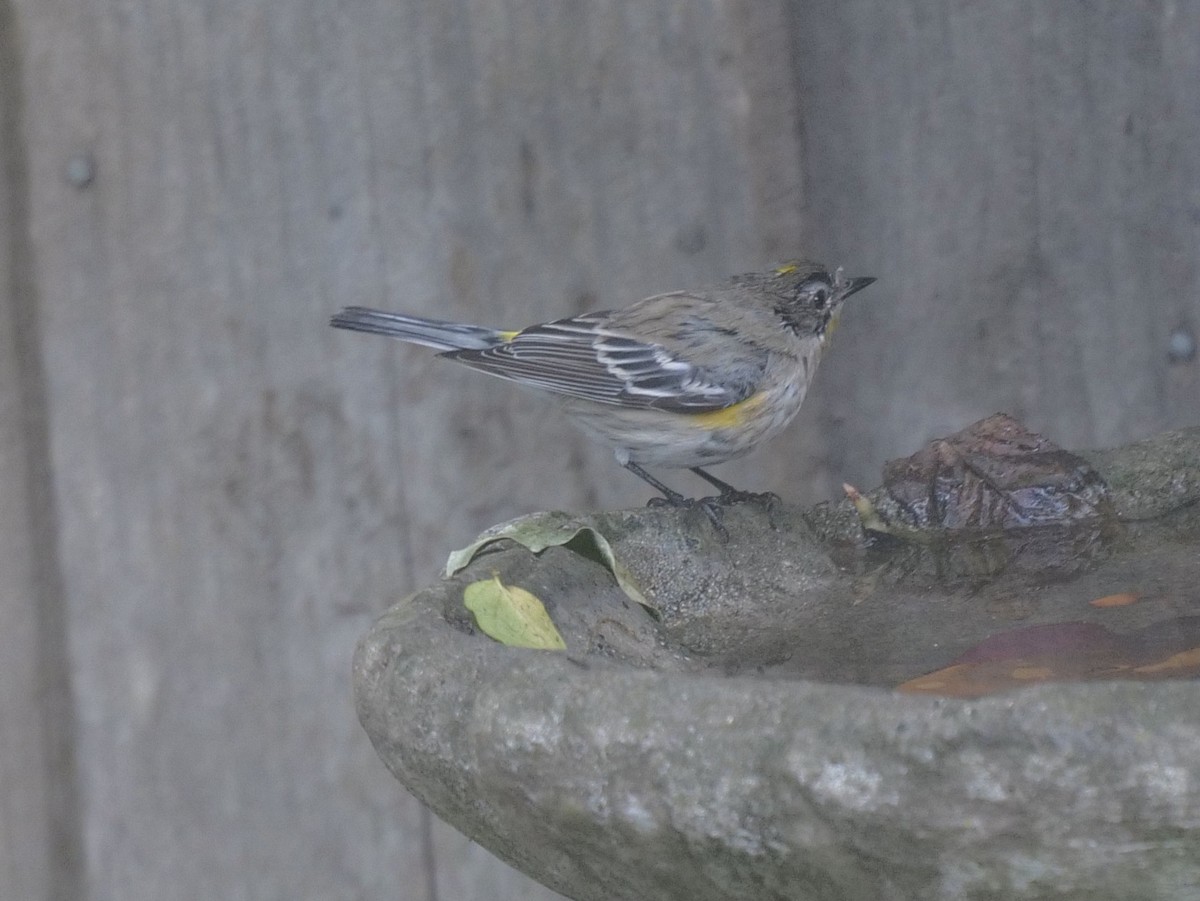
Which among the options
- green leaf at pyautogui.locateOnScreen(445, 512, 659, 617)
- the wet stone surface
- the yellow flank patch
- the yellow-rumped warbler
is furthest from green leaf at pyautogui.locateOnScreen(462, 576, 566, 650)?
the yellow flank patch

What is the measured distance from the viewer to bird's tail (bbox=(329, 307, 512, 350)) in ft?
8.70

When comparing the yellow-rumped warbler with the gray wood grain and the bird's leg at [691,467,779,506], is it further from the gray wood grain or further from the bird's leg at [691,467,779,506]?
the gray wood grain

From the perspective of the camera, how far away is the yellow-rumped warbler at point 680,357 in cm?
275

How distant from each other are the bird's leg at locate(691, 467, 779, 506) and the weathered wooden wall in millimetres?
142

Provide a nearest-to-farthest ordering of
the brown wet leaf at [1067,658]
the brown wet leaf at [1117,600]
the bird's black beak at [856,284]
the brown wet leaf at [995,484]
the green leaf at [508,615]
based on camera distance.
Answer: the brown wet leaf at [1067,658], the green leaf at [508,615], the brown wet leaf at [1117,600], the brown wet leaf at [995,484], the bird's black beak at [856,284]

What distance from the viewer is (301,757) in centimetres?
290

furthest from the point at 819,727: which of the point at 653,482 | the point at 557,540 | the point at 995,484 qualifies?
the point at 653,482

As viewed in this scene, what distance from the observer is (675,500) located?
270 cm

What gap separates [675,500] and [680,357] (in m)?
0.53

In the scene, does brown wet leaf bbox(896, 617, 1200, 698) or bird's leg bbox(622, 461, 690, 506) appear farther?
bird's leg bbox(622, 461, 690, 506)

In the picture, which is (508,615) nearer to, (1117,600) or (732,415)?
(1117,600)

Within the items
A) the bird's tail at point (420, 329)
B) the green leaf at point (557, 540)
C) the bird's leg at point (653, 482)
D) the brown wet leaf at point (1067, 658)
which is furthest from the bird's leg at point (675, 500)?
the brown wet leaf at point (1067, 658)

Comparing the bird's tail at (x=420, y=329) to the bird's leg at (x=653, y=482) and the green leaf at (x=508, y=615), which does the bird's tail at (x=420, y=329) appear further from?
the green leaf at (x=508, y=615)

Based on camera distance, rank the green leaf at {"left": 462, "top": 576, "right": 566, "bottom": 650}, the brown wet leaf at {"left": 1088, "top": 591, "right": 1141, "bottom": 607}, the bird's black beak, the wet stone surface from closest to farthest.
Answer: the wet stone surface, the green leaf at {"left": 462, "top": 576, "right": 566, "bottom": 650}, the brown wet leaf at {"left": 1088, "top": 591, "right": 1141, "bottom": 607}, the bird's black beak
